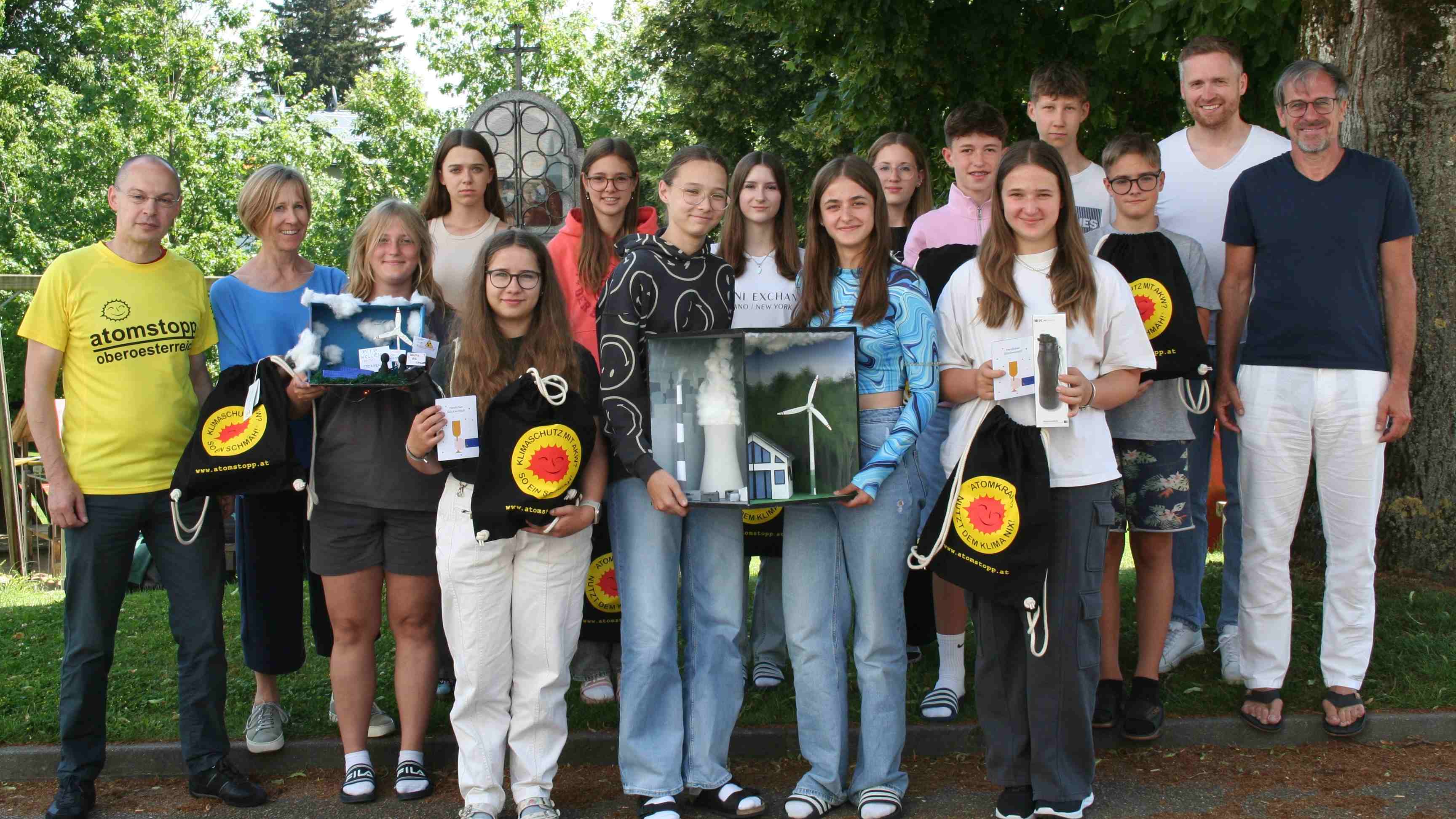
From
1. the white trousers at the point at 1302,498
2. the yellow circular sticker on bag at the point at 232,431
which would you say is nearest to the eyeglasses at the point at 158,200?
the yellow circular sticker on bag at the point at 232,431

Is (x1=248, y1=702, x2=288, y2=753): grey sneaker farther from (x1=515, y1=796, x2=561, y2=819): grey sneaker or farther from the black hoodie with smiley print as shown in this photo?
the black hoodie with smiley print

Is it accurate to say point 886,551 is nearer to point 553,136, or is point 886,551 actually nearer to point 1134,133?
point 1134,133

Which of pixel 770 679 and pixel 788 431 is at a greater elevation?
pixel 788 431

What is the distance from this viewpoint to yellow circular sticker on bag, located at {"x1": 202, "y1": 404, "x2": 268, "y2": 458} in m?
4.04

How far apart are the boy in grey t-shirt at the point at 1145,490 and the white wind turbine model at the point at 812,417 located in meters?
1.26

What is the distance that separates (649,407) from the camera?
12.7 feet

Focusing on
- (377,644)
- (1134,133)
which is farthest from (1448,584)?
(377,644)

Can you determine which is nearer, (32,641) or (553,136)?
(32,641)

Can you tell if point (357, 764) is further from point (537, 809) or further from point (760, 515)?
point (760, 515)

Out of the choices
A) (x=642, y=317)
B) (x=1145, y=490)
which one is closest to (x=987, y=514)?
(x=1145, y=490)

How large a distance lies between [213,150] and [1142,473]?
2419 cm

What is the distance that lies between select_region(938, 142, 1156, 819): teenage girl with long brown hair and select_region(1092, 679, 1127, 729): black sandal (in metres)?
0.65

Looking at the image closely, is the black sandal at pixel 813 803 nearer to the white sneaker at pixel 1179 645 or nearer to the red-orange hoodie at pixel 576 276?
the red-orange hoodie at pixel 576 276

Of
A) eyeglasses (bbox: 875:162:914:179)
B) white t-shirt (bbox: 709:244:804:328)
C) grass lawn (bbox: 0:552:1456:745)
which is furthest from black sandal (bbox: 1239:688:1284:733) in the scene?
eyeglasses (bbox: 875:162:914:179)
